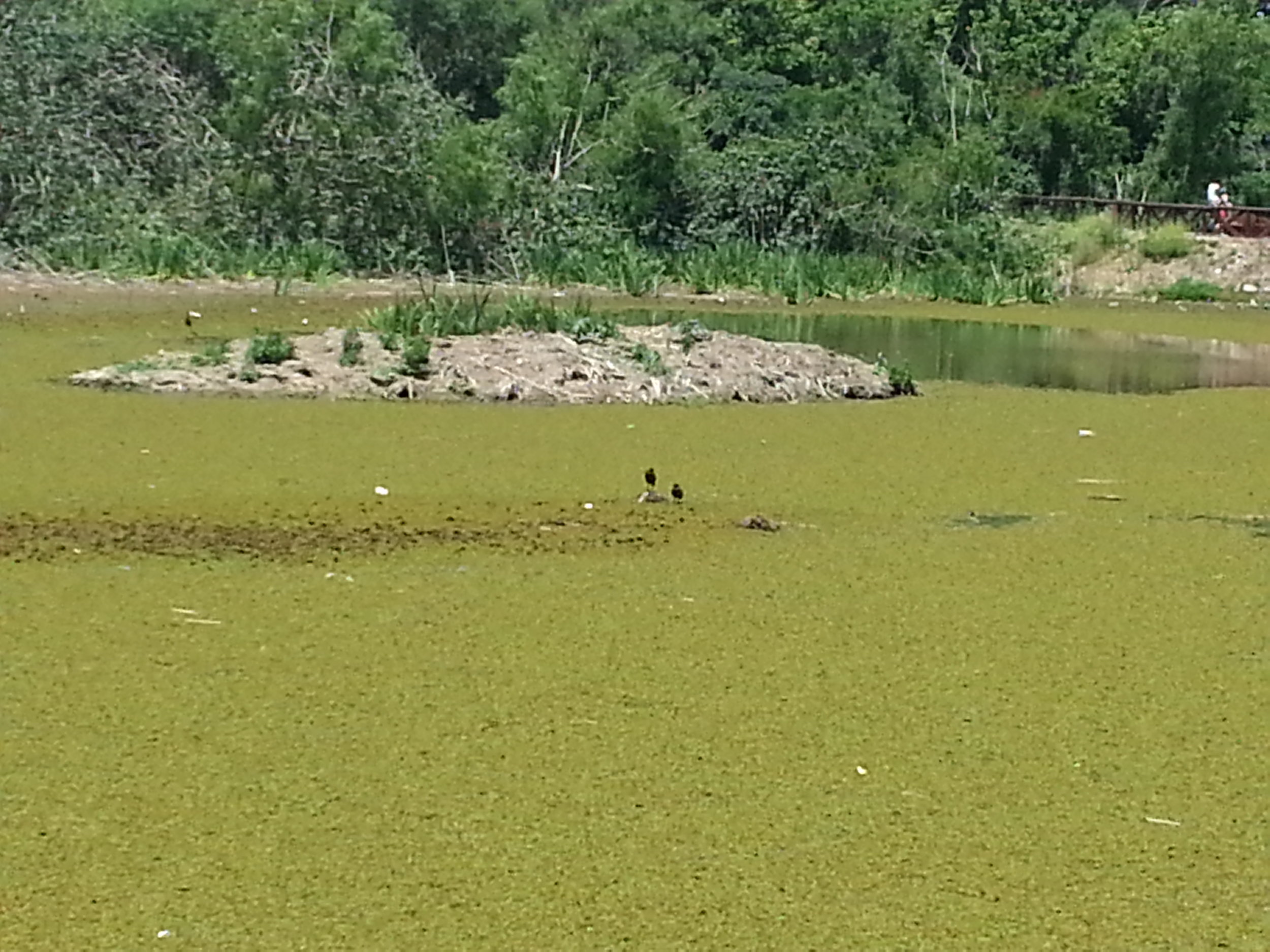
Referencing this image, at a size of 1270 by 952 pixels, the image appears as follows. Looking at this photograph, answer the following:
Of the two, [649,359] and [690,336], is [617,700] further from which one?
[690,336]

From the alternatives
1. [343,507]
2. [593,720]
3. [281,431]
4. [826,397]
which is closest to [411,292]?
[826,397]

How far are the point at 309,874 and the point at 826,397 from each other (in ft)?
27.2

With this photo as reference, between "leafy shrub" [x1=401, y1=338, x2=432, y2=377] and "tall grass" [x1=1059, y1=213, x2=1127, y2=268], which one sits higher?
"leafy shrub" [x1=401, y1=338, x2=432, y2=377]

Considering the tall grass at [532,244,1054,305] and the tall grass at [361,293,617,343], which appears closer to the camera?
the tall grass at [361,293,617,343]

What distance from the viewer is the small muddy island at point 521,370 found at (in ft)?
35.7

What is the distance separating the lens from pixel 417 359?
1113 cm

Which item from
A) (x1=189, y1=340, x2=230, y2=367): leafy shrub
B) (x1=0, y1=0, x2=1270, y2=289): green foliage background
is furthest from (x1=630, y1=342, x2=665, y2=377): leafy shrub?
(x1=0, y1=0, x2=1270, y2=289): green foliage background

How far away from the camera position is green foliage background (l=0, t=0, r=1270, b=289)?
69.8 feet

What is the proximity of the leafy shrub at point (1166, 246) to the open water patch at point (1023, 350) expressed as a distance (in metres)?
7.13

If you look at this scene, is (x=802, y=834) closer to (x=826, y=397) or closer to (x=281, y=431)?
(x=281, y=431)

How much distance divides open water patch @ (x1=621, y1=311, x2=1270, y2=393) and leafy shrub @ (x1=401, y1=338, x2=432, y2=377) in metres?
3.48

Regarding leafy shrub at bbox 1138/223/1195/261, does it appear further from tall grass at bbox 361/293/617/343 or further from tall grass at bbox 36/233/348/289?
tall grass at bbox 361/293/617/343

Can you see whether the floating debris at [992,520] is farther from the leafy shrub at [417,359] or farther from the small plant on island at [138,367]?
the small plant on island at [138,367]

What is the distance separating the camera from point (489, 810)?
3.97 metres
